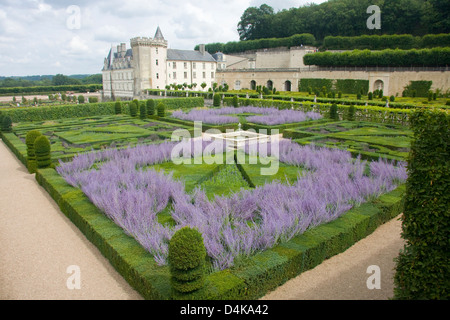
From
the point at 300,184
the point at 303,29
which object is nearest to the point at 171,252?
the point at 300,184

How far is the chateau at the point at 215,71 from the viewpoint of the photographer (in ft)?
115

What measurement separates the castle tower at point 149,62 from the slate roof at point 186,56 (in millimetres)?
1559

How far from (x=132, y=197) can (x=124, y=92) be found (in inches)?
1833

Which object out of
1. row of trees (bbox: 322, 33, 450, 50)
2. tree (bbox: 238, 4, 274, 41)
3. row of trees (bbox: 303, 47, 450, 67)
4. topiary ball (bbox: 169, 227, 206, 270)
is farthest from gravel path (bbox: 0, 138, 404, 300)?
tree (bbox: 238, 4, 274, 41)

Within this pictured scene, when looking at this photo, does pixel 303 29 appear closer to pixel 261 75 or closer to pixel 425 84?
pixel 261 75

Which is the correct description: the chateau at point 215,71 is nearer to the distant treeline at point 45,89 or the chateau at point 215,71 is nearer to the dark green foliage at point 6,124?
the distant treeline at point 45,89

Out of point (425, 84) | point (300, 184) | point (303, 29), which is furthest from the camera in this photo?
point (303, 29)

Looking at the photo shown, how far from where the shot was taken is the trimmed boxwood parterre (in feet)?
14.5

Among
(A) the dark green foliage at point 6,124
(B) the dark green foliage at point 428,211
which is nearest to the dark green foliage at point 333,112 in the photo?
(B) the dark green foliage at point 428,211

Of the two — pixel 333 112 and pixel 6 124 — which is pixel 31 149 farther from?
pixel 333 112

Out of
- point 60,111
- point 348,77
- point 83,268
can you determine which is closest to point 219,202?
point 83,268

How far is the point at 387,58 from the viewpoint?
114 feet

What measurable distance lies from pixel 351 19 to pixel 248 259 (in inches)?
2054

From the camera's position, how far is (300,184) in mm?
7777
